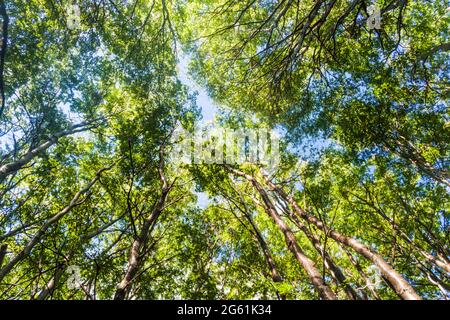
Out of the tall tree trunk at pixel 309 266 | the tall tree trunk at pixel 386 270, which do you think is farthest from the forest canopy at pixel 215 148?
the tall tree trunk at pixel 386 270

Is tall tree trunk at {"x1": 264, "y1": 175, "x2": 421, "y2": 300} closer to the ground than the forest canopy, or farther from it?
closer to the ground

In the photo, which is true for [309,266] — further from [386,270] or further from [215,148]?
[215,148]

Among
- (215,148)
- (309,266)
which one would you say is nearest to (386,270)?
(309,266)

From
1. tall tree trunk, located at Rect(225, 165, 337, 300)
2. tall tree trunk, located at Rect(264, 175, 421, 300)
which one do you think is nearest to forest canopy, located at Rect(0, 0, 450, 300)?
tall tree trunk, located at Rect(225, 165, 337, 300)

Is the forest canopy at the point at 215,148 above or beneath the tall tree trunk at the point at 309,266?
above

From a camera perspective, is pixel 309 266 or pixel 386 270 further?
pixel 309 266

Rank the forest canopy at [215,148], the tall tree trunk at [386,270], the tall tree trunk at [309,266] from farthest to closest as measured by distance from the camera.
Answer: the forest canopy at [215,148] → the tall tree trunk at [309,266] → the tall tree trunk at [386,270]

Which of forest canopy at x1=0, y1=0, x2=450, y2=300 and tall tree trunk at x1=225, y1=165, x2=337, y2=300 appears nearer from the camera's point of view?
tall tree trunk at x1=225, y1=165, x2=337, y2=300

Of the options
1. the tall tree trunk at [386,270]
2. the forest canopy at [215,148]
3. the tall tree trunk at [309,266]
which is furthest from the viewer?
the forest canopy at [215,148]

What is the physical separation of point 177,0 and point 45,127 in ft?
26.2

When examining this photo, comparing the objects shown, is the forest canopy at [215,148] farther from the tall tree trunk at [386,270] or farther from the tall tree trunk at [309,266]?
the tall tree trunk at [386,270]

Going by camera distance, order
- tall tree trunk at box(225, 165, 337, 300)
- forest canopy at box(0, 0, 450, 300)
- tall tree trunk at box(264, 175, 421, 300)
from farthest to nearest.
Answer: forest canopy at box(0, 0, 450, 300) < tall tree trunk at box(225, 165, 337, 300) < tall tree trunk at box(264, 175, 421, 300)

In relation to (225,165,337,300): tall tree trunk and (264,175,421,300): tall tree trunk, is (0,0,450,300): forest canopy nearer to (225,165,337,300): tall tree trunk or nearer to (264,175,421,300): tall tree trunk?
(225,165,337,300): tall tree trunk
